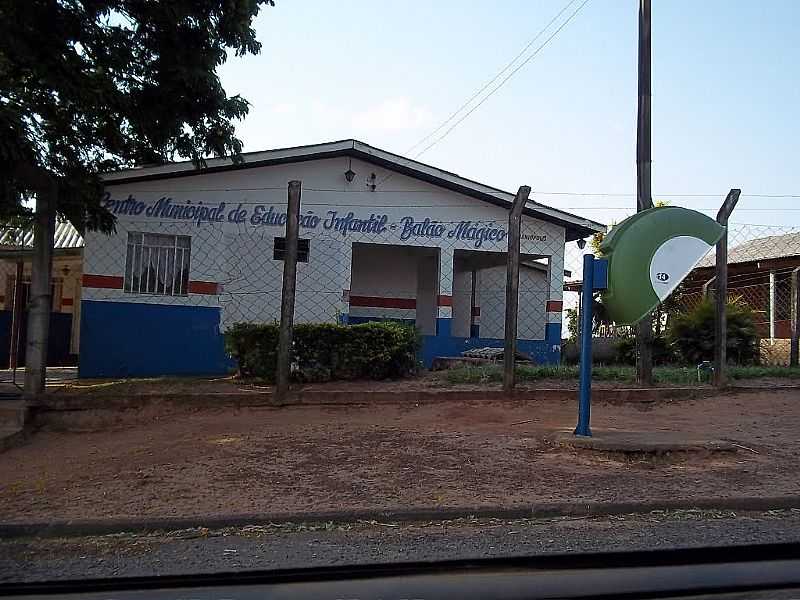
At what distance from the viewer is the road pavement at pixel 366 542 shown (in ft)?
12.3

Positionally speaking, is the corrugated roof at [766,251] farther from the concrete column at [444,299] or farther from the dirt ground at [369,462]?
the dirt ground at [369,462]

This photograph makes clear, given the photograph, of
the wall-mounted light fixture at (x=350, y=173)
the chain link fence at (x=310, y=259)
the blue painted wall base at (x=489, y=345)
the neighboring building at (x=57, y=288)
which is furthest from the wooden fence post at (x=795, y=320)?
the neighboring building at (x=57, y=288)

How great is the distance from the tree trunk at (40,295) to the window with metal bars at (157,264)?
4645mm

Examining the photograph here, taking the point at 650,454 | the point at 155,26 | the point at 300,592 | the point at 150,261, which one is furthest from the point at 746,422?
the point at 150,261

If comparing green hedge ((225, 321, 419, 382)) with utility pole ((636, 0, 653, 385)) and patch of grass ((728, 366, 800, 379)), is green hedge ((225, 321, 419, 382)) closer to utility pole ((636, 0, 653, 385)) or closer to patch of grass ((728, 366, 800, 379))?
utility pole ((636, 0, 653, 385))

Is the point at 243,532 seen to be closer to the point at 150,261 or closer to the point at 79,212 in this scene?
the point at 79,212

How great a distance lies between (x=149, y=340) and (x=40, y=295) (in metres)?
4.68

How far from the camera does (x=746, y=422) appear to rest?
24.2ft

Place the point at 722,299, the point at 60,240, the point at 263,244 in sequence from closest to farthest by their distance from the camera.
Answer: the point at 722,299
the point at 263,244
the point at 60,240

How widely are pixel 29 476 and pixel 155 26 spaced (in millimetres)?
5629

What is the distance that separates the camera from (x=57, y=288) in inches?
712

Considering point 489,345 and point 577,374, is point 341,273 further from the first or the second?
point 577,374

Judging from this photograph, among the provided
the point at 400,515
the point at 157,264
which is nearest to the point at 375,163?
the point at 157,264

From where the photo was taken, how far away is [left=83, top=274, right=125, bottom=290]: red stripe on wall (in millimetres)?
12344
